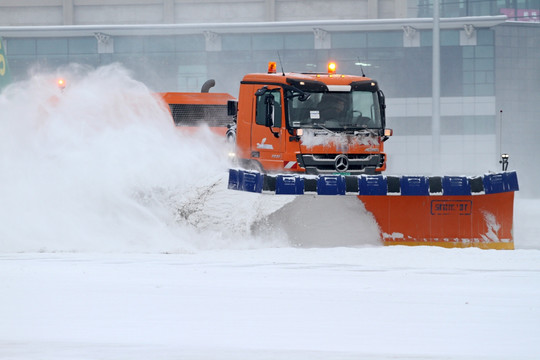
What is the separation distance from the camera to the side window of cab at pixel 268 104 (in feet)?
48.3

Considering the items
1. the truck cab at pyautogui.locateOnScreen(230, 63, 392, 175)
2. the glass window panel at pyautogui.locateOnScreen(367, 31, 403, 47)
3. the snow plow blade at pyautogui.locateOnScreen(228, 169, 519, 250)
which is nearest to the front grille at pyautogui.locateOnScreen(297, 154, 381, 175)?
the truck cab at pyautogui.locateOnScreen(230, 63, 392, 175)

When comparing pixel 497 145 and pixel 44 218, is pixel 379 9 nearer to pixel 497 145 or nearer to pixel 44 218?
pixel 497 145

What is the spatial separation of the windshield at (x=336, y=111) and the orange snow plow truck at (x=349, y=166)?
16 mm

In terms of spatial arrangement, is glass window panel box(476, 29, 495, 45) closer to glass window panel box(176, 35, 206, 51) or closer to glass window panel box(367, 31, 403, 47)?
glass window panel box(367, 31, 403, 47)

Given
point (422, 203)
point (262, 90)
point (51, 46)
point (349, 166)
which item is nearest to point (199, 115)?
point (262, 90)

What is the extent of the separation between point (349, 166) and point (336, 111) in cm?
91

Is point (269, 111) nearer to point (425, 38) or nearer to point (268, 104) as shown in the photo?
point (268, 104)

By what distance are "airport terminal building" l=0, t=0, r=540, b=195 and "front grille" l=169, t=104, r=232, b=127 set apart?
18687mm

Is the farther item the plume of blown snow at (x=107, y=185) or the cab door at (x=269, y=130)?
the cab door at (x=269, y=130)

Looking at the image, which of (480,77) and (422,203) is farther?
(480,77)

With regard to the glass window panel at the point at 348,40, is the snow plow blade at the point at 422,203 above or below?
below

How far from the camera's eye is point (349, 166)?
14.6m

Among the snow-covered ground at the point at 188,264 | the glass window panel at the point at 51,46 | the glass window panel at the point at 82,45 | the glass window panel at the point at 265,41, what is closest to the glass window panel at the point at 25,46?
the glass window panel at the point at 51,46

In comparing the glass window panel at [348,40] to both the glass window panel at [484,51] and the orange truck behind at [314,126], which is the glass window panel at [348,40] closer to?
the glass window panel at [484,51]
